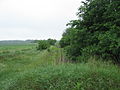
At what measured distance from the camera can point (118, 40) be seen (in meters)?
5.33

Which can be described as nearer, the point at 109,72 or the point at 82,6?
the point at 109,72

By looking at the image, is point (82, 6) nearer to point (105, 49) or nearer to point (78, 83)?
point (105, 49)

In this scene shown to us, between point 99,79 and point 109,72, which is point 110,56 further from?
point 99,79

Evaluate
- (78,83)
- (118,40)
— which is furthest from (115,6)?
(78,83)

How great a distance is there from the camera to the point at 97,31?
6969 mm

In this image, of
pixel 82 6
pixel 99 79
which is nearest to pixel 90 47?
pixel 82 6

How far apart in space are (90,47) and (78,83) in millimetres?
3326

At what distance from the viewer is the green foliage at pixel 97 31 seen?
235 inches

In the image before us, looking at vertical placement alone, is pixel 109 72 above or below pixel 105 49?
below

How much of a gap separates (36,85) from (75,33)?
4.04m

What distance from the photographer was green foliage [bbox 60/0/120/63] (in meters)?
5.96

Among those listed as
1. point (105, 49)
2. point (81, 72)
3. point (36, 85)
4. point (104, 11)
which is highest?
point (104, 11)

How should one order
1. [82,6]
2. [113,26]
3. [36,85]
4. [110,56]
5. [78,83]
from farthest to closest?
[82,6] → [110,56] → [113,26] → [36,85] → [78,83]

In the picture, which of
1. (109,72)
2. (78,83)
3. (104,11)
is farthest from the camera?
(104,11)
